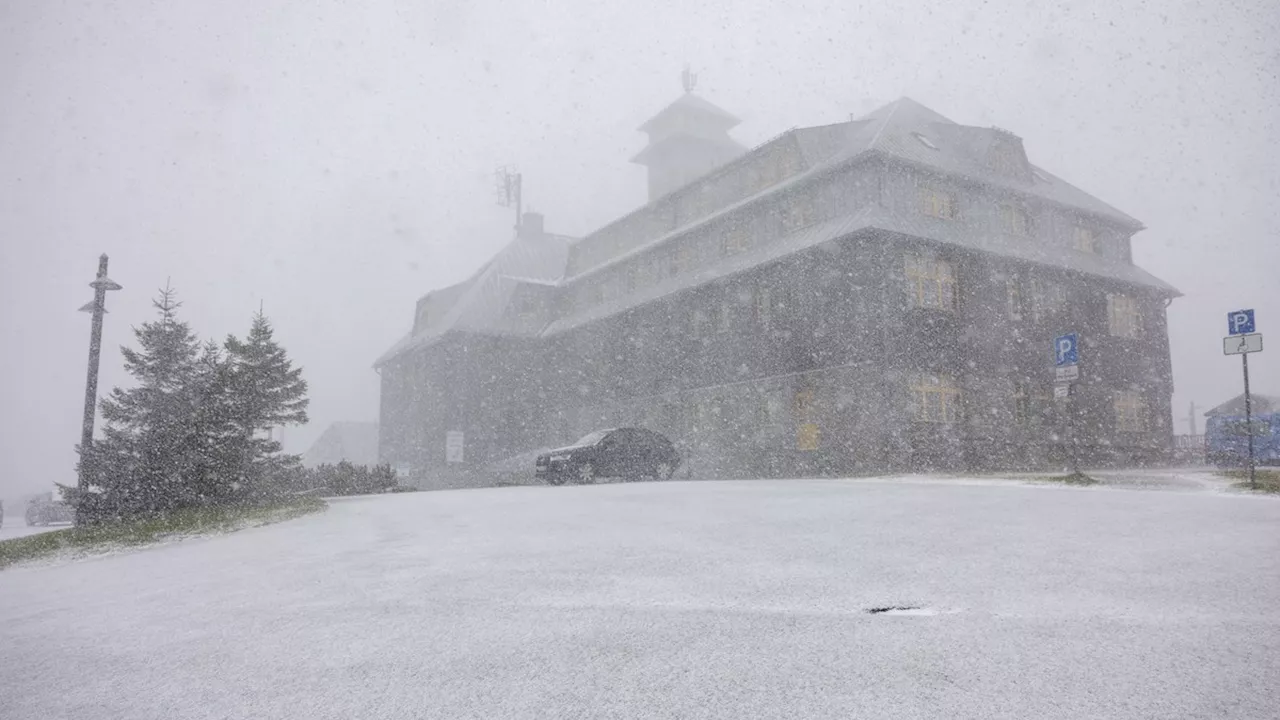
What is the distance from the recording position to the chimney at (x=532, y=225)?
4550cm

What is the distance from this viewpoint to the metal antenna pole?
16766mm

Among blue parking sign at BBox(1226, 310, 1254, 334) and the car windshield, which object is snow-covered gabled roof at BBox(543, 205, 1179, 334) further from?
blue parking sign at BBox(1226, 310, 1254, 334)

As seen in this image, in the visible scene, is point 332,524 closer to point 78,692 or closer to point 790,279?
point 78,692

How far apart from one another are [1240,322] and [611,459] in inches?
547

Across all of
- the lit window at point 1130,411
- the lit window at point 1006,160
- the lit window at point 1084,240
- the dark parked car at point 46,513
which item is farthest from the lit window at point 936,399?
the dark parked car at point 46,513

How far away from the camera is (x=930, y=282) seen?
23328mm

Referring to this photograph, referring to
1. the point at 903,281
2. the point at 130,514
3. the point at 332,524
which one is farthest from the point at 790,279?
the point at 130,514

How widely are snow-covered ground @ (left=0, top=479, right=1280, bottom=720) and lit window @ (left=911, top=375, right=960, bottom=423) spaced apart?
13469mm

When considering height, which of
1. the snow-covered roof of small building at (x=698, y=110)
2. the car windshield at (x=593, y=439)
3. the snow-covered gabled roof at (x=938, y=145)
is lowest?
the car windshield at (x=593, y=439)

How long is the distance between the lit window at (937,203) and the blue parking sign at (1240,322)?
11.3 m

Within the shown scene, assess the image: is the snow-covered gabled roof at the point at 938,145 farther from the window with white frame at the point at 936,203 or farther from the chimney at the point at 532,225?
the chimney at the point at 532,225

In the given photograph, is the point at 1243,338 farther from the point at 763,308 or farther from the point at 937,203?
the point at 763,308

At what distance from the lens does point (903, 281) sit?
2242 centimetres

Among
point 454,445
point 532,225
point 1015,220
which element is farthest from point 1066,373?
point 532,225
